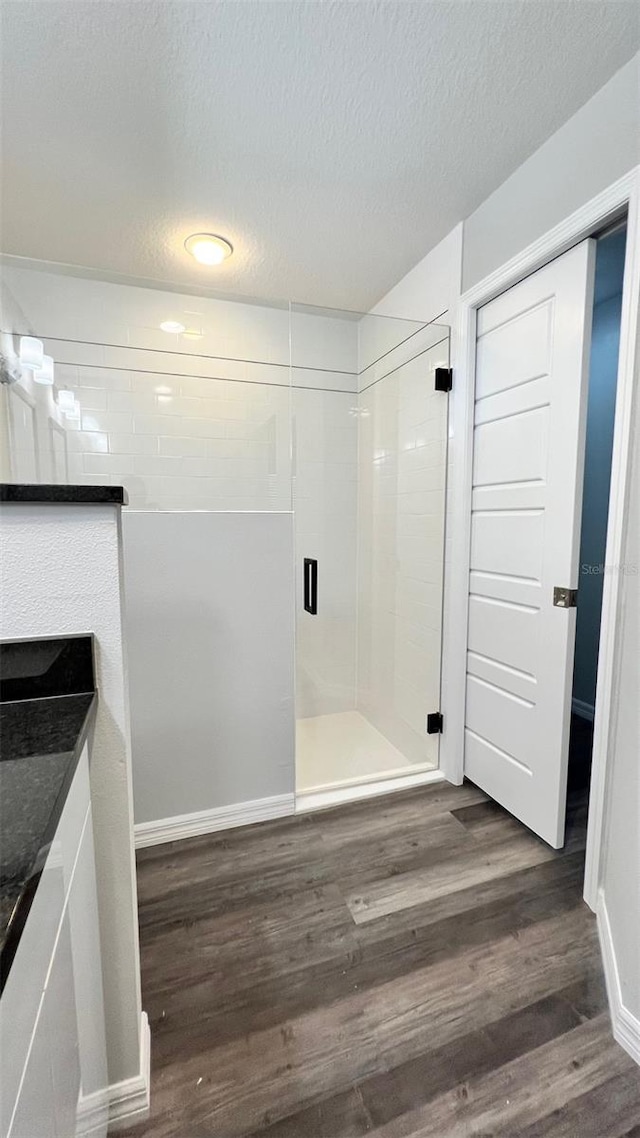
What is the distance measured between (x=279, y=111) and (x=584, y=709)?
10.7ft

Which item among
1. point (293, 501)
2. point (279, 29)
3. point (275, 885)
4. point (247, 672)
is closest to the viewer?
point (279, 29)

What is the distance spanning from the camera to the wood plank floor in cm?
98

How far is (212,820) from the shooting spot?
73.4 inches

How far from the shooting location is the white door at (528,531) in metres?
1.57

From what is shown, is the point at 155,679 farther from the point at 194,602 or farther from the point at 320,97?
the point at 320,97

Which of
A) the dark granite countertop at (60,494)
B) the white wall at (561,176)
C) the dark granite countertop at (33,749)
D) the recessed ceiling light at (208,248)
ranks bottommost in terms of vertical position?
the dark granite countertop at (33,749)

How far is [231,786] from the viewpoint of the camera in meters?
1.90

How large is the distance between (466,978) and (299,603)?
4.95ft

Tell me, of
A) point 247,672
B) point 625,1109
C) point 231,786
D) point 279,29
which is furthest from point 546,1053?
point 279,29

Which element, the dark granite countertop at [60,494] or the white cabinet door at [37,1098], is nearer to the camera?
the white cabinet door at [37,1098]

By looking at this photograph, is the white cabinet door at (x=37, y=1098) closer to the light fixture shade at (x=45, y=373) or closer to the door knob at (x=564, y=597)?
the door knob at (x=564, y=597)

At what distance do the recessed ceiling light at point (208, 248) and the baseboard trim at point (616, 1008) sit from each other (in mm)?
2989

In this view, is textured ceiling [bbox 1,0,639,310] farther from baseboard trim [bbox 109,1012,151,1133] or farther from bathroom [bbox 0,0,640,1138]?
baseboard trim [bbox 109,1012,151,1133]

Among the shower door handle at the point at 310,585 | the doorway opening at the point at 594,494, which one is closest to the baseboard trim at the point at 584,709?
the doorway opening at the point at 594,494
